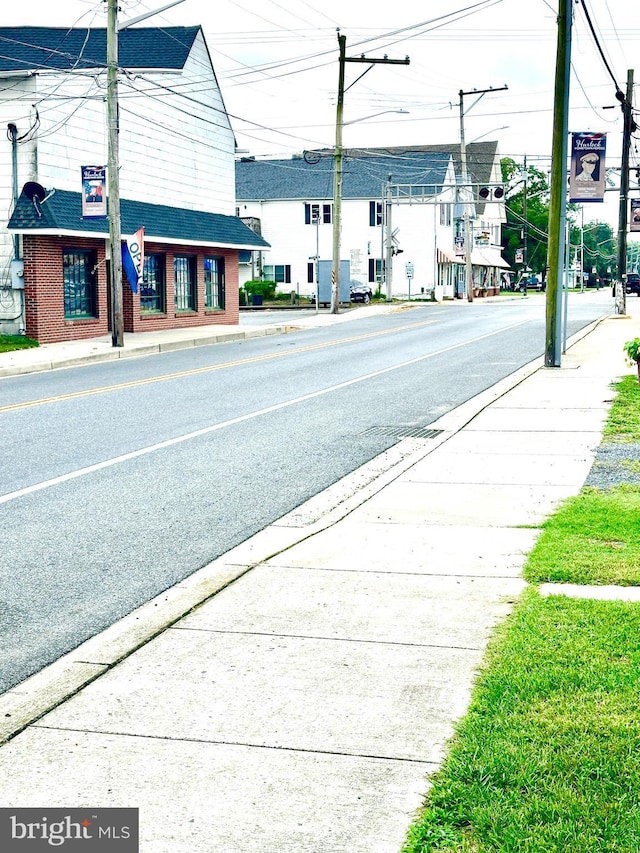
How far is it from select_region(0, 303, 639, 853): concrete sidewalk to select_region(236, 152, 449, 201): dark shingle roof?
217ft

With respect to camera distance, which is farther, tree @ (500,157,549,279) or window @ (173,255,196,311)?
tree @ (500,157,549,279)

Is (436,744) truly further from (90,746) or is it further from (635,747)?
(90,746)

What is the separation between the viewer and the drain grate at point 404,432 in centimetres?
1302

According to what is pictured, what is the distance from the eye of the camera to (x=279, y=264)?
243 ft

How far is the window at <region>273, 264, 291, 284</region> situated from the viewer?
2906 inches

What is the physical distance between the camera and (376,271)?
73.3 meters

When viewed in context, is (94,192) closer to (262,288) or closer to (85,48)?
(85,48)

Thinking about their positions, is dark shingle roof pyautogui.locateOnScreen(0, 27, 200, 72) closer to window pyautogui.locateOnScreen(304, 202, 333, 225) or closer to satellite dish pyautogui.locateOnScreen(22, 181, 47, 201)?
satellite dish pyautogui.locateOnScreen(22, 181, 47, 201)

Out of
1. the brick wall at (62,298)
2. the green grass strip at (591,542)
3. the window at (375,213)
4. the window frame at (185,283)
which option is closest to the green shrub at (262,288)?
the window at (375,213)

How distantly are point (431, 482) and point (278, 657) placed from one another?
476cm

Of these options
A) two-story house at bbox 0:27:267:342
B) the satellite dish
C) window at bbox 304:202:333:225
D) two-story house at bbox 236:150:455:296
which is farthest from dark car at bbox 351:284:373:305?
the satellite dish

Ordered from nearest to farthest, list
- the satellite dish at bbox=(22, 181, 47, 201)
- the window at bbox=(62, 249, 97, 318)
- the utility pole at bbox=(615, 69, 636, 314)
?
the satellite dish at bbox=(22, 181, 47, 201), the window at bbox=(62, 249, 97, 318), the utility pole at bbox=(615, 69, 636, 314)

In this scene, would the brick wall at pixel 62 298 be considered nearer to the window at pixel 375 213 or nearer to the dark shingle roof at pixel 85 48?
the dark shingle roof at pixel 85 48

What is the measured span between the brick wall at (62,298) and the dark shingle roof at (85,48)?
15.6 feet
